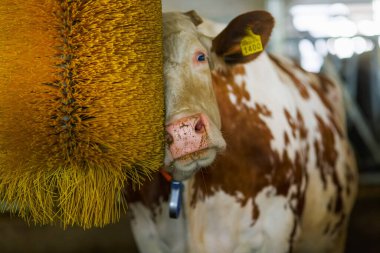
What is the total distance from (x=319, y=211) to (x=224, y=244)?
641 millimetres

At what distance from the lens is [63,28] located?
1.30m

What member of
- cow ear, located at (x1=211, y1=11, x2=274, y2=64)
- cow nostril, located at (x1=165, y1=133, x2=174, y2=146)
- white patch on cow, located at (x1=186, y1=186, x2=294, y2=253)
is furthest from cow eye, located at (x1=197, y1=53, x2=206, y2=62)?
white patch on cow, located at (x1=186, y1=186, x2=294, y2=253)

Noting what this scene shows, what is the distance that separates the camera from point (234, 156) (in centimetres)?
211

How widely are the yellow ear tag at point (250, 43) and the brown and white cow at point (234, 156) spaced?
0.02 metres

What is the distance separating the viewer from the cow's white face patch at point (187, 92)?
5.14 feet

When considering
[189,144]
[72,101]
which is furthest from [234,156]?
[72,101]

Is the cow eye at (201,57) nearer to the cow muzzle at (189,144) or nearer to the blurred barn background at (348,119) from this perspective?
the cow muzzle at (189,144)

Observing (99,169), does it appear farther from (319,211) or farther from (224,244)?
(319,211)

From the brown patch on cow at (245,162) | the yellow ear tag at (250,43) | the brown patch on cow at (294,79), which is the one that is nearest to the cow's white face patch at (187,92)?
the yellow ear tag at (250,43)

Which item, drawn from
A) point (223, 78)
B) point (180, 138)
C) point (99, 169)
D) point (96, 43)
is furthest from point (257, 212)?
point (96, 43)

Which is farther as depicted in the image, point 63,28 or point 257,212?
point 257,212

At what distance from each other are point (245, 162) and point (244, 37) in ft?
1.41

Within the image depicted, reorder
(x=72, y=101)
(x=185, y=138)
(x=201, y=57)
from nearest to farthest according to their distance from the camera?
(x=72, y=101) → (x=185, y=138) → (x=201, y=57)

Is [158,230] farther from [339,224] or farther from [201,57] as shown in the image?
[339,224]
